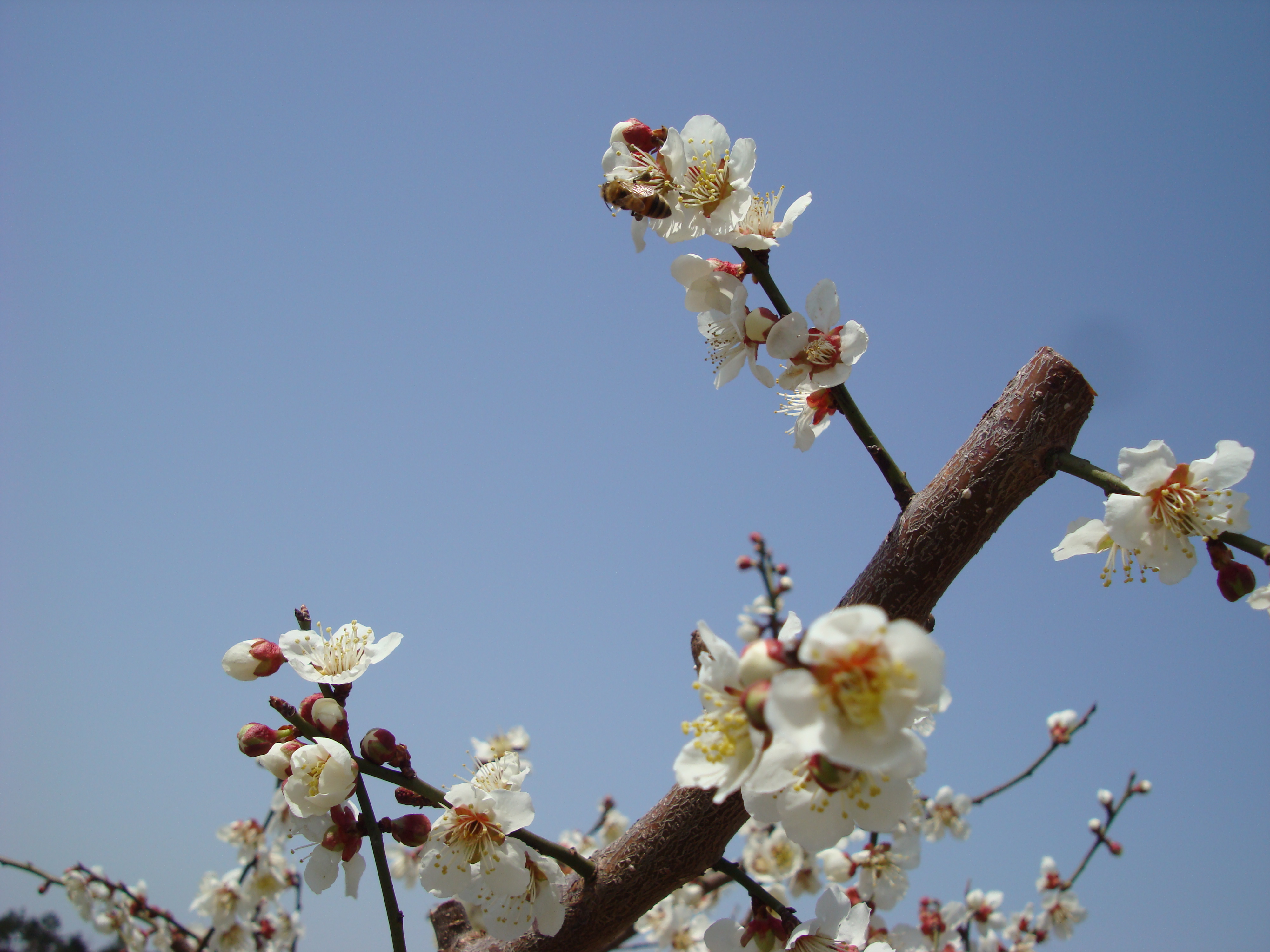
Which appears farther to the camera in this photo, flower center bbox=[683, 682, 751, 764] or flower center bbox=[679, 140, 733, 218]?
flower center bbox=[679, 140, 733, 218]

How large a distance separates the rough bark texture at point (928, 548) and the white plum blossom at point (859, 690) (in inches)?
24.9

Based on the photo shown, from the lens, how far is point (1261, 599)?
1258 millimetres

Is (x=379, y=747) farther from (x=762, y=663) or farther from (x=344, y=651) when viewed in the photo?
(x=762, y=663)

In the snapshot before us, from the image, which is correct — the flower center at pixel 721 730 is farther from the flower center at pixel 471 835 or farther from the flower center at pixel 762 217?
the flower center at pixel 762 217

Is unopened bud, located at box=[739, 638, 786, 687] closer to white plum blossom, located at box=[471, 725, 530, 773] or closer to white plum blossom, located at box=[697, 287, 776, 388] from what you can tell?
white plum blossom, located at box=[697, 287, 776, 388]

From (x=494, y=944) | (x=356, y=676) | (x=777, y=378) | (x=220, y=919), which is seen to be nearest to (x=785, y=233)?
(x=777, y=378)

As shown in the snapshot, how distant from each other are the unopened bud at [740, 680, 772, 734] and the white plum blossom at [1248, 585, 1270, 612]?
1032 mm

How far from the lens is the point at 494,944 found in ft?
5.47

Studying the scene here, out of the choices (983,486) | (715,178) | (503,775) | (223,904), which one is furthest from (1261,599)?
(223,904)

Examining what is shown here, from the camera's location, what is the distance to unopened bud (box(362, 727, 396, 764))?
129 cm

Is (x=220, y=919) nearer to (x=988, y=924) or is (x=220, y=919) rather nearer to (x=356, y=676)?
(x=356, y=676)

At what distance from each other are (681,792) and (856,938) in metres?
0.41

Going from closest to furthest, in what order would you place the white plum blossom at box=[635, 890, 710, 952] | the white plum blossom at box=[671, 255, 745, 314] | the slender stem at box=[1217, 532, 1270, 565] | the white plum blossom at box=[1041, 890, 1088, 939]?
the slender stem at box=[1217, 532, 1270, 565], the white plum blossom at box=[671, 255, 745, 314], the white plum blossom at box=[635, 890, 710, 952], the white plum blossom at box=[1041, 890, 1088, 939]

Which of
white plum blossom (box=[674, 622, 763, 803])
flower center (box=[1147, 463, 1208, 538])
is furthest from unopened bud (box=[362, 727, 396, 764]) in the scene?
flower center (box=[1147, 463, 1208, 538])
